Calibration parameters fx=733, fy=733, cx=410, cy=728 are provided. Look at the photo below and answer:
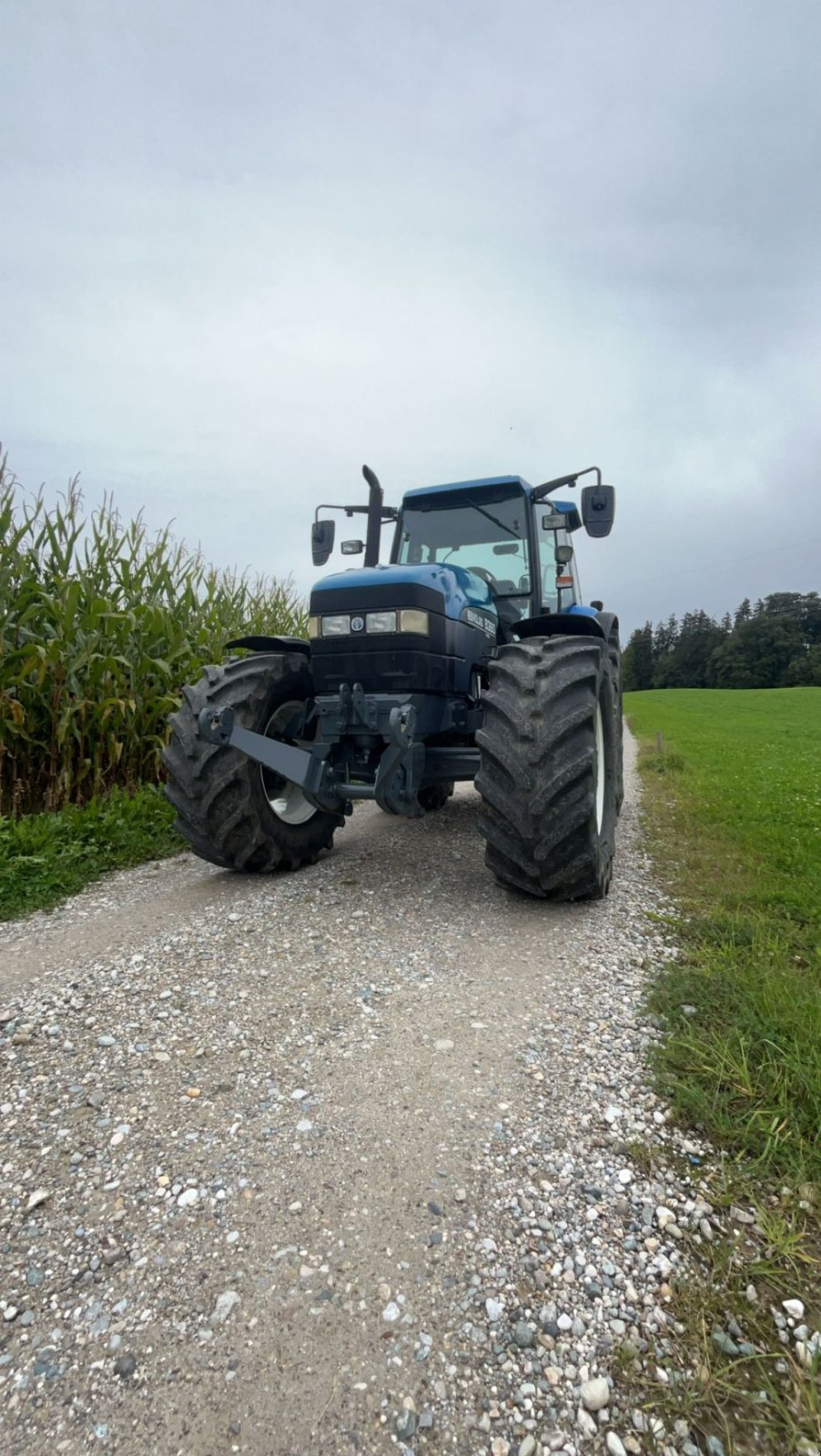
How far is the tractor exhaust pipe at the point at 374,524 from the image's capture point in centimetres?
501

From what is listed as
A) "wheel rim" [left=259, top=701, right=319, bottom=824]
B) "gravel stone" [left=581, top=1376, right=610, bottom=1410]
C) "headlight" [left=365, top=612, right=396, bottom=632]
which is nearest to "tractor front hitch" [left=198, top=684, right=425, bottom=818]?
"headlight" [left=365, top=612, right=396, bottom=632]

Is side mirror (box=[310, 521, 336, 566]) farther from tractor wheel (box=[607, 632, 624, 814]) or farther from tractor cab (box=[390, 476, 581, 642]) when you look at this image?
tractor wheel (box=[607, 632, 624, 814])

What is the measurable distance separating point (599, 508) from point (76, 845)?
4.01 metres

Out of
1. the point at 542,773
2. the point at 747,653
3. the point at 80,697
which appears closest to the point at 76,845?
the point at 80,697

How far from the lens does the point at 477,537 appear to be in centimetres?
526

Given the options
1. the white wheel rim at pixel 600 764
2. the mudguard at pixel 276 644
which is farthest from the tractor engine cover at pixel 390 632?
the white wheel rim at pixel 600 764

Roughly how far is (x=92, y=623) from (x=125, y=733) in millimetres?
898

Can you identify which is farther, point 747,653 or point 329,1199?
point 747,653

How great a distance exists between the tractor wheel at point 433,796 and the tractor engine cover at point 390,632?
176cm

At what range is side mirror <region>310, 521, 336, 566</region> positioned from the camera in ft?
17.1

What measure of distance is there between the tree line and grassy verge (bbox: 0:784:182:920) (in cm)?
5418

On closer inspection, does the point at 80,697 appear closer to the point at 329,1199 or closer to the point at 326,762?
the point at 326,762

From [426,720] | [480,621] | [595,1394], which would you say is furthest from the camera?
[480,621]

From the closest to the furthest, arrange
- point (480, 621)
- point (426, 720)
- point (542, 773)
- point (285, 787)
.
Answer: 1. point (542, 773)
2. point (426, 720)
3. point (480, 621)
4. point (285, 787)
